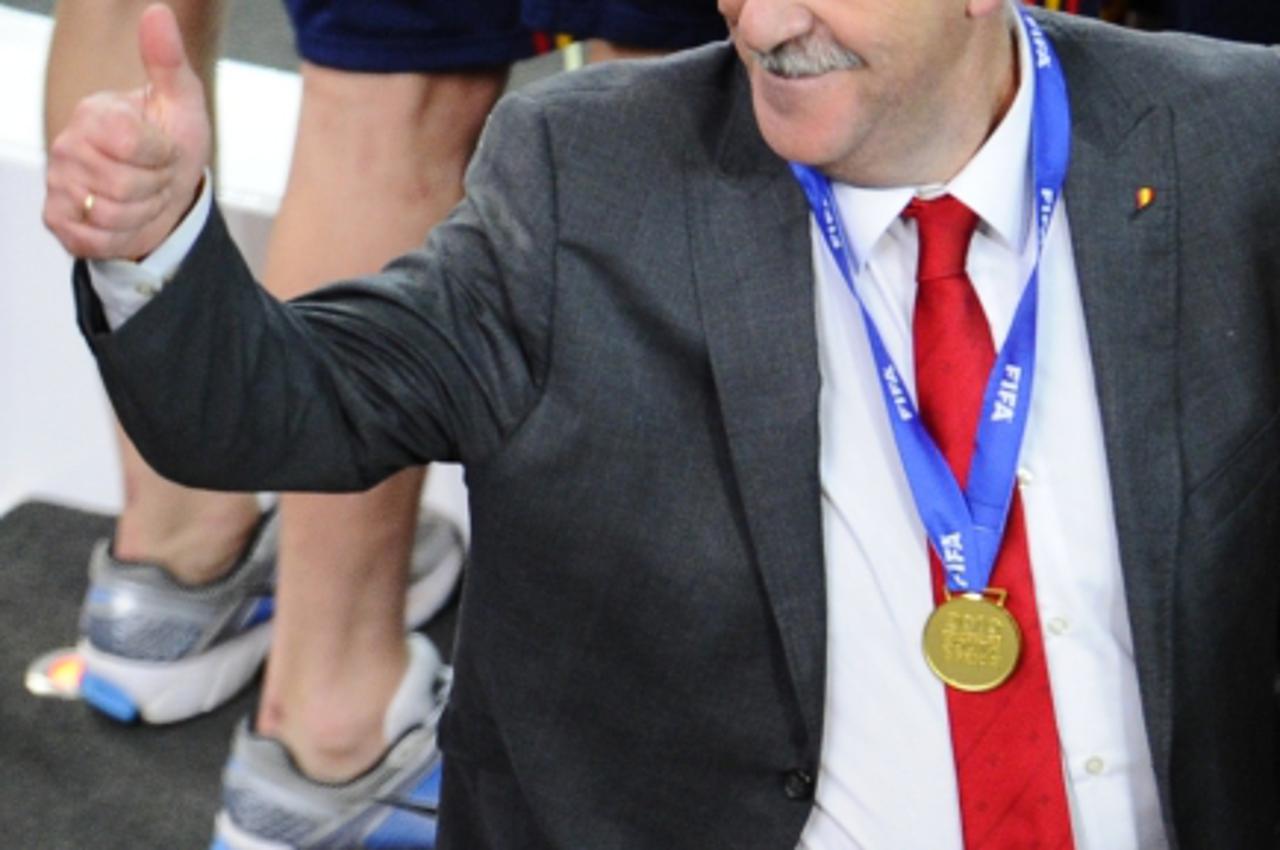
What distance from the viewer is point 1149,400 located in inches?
63.3

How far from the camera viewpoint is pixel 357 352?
1530 millimetres

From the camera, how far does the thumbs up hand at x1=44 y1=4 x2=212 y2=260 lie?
131 cm

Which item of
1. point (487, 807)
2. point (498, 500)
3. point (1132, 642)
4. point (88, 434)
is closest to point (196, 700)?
point (88, 434)

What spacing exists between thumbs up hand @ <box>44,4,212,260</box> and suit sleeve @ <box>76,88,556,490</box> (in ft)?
0.16

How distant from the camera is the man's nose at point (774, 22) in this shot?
1.50 metres

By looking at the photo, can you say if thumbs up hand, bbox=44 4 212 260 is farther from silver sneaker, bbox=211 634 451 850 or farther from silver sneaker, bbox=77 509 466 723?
silver sneaker, bbox=77 509 466 723

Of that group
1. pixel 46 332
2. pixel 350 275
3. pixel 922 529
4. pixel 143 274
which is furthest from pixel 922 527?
pixel 46 332

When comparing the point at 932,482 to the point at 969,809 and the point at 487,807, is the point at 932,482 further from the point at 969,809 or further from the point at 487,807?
the point at 487,807

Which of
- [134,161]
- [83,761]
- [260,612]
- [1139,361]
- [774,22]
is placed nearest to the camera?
[134,161]

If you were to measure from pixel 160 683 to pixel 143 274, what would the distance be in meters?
1.25

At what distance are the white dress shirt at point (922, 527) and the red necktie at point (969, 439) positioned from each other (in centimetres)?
1

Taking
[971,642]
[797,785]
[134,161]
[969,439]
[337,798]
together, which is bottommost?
[337,798]

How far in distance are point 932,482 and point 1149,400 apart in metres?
0.15

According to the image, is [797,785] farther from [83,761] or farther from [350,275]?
[83,761]
